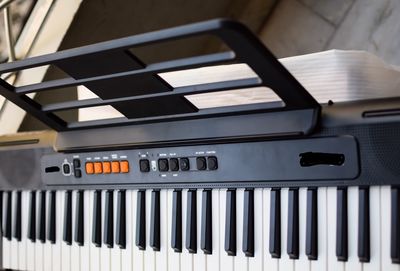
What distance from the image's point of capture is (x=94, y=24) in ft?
4.57

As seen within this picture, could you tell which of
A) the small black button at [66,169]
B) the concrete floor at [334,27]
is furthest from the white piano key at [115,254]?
the concrete floor at [334,27]

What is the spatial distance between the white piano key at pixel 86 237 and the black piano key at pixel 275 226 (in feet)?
1.27

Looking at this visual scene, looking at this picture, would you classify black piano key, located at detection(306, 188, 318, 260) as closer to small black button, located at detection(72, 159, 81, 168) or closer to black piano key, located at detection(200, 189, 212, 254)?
black piano key, located at detection(200, 189, 212, 254)

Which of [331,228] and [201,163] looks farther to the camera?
[201,163]

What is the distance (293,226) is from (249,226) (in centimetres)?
7

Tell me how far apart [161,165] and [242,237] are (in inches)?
7.1

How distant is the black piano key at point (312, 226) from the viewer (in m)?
0.80

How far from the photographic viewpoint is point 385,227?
0.75 m

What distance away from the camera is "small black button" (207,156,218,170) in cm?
89

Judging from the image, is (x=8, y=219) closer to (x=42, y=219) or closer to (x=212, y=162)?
(x=42, y=219)

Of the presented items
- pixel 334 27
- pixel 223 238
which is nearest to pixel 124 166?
pixel 223 238

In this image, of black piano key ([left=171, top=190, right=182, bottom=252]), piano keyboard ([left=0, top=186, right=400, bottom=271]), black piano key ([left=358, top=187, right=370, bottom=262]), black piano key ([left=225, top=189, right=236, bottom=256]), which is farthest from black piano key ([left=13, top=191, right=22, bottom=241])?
black piano key ([left=358, top=187, right=370, bottom=262])

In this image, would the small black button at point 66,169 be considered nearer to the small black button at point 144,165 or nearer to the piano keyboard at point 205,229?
the piano keyboard at point 205,229

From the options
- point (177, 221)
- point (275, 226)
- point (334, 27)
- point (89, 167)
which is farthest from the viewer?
point (334, 27)
